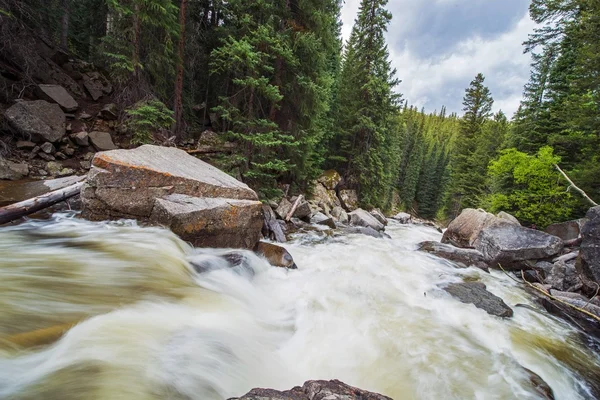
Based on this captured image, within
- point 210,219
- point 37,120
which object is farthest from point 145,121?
point 210,219

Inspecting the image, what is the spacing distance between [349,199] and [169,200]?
52.2 ft

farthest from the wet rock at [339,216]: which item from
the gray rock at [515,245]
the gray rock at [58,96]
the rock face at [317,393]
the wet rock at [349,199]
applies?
the rock face at [317,393]

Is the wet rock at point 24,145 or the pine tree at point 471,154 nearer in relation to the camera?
the wet rock at point 24,145

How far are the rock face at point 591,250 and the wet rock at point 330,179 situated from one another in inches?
522

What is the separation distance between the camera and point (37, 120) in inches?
297

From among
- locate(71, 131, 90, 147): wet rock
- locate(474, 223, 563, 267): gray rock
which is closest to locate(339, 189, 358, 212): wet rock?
locate(474, 223, 563, 267): gray rock

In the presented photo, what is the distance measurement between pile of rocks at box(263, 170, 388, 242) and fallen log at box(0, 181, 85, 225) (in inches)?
177

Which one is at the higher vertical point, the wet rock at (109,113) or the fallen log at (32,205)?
the wet rock at (109,113)

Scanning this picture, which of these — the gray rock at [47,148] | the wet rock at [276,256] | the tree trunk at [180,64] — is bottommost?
the wet rock at [276,256]

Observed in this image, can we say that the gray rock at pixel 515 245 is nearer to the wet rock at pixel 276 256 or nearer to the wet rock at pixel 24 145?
the wet rock at pixel 276 256

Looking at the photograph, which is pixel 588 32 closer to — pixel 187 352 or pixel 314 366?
pixel 314 366

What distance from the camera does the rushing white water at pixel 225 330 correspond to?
1857 mm

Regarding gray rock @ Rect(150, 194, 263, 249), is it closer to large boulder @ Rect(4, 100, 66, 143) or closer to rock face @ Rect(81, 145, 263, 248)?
rock face @ Rect(81, 145, 263, 248)

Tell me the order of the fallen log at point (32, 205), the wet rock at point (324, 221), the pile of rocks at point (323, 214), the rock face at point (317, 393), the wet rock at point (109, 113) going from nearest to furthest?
the rock face at point (317, 393), the fallen log at point (32, 205), the pile of rocks at point (323, 214), the wet rock at point (109, 113), the wet rock at point (324, 221)
